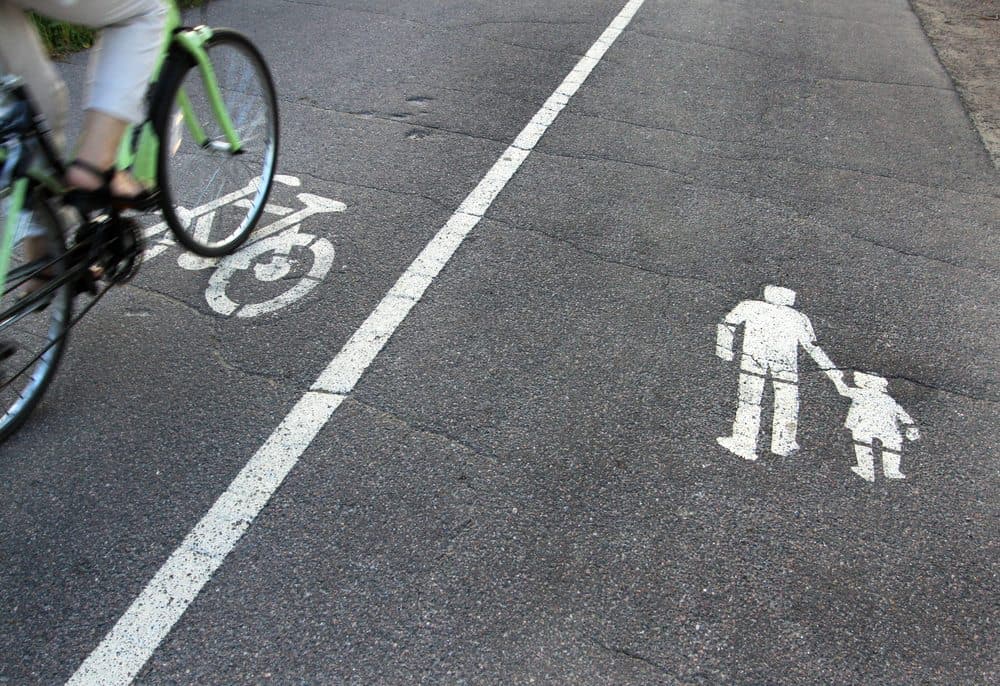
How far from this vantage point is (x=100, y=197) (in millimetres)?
3275

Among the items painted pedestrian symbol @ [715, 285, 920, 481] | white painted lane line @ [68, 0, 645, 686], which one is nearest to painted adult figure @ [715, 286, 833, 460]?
painted pedestrian symbol @ [715, 285, 920, 481]

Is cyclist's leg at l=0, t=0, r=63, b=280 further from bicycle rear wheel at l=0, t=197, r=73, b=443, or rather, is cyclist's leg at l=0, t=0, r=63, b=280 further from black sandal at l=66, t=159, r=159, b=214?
black sandal at l=66, t=159, r=159, b=214

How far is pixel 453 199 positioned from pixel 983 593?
340 cm

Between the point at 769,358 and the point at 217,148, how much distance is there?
9.53 ft

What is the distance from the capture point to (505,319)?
402cm

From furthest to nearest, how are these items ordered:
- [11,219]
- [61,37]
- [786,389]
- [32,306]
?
[61,37] < [786,389] < [32,306] < [11,219]

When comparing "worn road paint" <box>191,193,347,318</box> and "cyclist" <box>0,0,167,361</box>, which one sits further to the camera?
"worn road paint" <box>191,193,347,318</box>

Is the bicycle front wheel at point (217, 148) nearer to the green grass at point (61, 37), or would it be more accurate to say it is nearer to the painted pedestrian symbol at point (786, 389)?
the painted pedestrian symbol at point (786, 389)

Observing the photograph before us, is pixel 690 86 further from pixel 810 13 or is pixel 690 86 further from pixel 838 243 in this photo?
pixel 810 13

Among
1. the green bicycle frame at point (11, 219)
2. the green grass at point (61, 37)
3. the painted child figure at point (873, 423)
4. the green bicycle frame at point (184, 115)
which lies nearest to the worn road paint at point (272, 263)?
Result: the green bicycle frame at point (184, 115)

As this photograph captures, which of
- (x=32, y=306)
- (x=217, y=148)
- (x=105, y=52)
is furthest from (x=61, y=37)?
(x=32, y=306)

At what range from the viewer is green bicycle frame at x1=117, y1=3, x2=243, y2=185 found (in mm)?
Answer: 3492

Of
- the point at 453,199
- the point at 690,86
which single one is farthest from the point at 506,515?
the point at 690,86

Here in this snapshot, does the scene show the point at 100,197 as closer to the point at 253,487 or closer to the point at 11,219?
the point at 11,219
